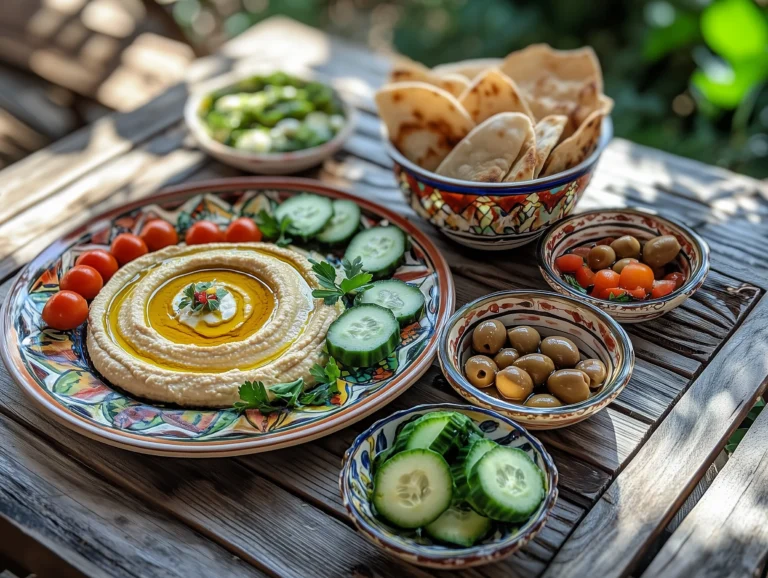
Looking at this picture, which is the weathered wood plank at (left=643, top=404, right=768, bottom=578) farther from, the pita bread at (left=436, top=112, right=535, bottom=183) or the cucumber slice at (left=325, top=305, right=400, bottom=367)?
the pita bread at (left=436, top=112, right=535, bottom=183)

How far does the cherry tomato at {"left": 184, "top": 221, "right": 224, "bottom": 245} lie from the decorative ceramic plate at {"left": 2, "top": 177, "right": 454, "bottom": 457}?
13cm

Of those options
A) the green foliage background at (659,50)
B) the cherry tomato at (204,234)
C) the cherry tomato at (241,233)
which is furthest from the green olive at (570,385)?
the green foliage background at (659,50)

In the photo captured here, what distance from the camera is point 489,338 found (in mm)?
2723

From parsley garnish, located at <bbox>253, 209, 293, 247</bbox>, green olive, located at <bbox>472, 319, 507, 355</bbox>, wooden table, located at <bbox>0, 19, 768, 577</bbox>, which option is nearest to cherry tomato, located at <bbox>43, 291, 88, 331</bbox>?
wooden table, located at <bbox>0, 19, 768, 577</bbox>

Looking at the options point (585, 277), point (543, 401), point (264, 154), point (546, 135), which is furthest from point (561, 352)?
point (264, 154)

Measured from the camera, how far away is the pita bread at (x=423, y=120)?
3.28 meters

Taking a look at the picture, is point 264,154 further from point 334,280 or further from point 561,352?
point 561,352

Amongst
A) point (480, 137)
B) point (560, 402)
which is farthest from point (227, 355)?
point (480, 137)

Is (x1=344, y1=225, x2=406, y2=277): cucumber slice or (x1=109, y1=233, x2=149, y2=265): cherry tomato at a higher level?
(x1=344, y1=225, x2=406, y2=277): cucumber slice

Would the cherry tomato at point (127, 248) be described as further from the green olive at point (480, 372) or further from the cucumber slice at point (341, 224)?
the green olive at point (480, 372)

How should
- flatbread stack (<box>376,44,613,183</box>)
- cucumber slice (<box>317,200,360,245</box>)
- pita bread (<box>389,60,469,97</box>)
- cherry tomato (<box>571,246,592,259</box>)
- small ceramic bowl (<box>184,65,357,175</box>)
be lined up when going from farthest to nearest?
small ceramic bowl (<box>184,65,357,175</box>)
pita bread (<box>389,60,469,97</box>)
cucumber slice (<box>317,200,360,245</box>)
cherry tomato (<box>571,246,592,259</box>)
flatbread stack (<box>376,44,613,183</box>)

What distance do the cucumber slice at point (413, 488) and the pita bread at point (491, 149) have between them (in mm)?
1313

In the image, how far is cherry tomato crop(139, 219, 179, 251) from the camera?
11.1 feet

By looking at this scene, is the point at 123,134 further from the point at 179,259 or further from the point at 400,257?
the point at 400,257
